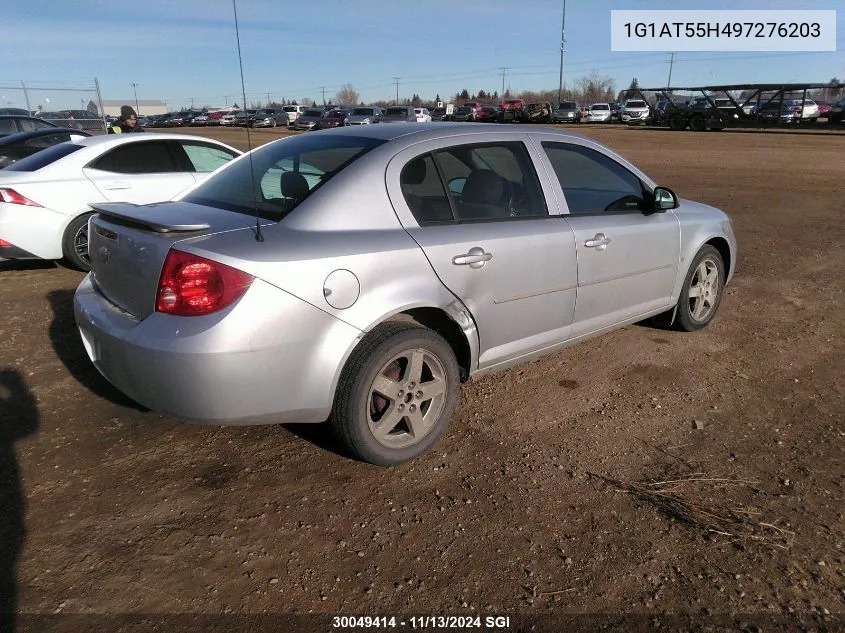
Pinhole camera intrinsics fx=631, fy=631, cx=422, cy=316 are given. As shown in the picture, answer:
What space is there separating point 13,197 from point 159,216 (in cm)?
424

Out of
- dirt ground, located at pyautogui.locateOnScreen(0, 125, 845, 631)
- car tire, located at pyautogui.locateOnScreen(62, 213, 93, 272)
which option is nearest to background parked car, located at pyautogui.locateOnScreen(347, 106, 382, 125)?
car tire, located at pyautogui.locateOnScreen(62, 213, 93, 272)

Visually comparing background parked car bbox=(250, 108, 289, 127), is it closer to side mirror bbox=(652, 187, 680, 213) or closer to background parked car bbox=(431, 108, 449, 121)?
background parked car bbox=(431, 108, 449, 121)

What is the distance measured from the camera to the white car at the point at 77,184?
244 inches

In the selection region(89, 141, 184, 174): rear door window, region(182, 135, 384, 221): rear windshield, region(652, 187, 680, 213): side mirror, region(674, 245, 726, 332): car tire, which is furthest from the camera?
region(89, 141, 184, 174): rear door window

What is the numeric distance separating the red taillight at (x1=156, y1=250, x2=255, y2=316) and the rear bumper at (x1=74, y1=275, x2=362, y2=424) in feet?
0.13

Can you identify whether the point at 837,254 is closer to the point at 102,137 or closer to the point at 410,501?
the point at 410,501

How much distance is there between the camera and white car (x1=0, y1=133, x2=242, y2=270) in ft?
20.3

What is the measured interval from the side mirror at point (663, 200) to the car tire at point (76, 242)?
5.43m

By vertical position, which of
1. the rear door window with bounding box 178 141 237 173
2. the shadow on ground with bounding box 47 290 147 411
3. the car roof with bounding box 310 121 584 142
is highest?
the car roof with bounding box 310 121 584 142

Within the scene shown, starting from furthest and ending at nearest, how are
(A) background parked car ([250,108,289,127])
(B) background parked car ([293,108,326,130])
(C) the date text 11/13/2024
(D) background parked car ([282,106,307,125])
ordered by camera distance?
1. (D) background parked car ([282,106,307,125])
2. (A) background parked car ([250,108,289,127])
3. (B) background parked car ([293,108,326,130])
4. (C) the date text 11/13/2024

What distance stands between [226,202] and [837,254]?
7.36m

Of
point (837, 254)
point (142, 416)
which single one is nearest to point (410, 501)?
point (142, 416)

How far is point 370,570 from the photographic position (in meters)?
2.45

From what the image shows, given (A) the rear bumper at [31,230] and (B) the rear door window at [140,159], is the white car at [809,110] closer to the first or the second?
(B) the rear door window at [140,159]
